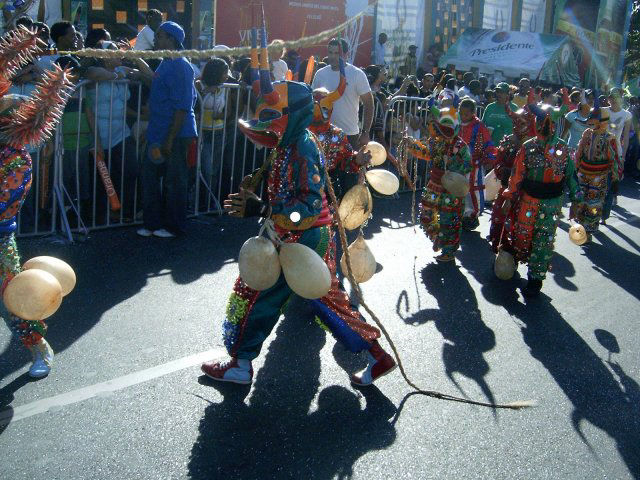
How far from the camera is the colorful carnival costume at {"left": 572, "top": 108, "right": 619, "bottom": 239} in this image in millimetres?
8547

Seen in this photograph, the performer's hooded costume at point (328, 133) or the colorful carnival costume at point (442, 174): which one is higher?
the performer's hooded costume at point (328, 133)

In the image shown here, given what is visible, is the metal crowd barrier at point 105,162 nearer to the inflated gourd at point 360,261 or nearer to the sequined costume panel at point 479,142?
the sequined costume panel at point 479,142

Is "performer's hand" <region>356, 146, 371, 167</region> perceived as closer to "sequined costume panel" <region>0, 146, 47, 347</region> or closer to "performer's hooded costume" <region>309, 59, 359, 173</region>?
"performer's hooded costume" <region>309, 59, 359, 173</region>

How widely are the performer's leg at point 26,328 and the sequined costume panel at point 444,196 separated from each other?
4.12 m

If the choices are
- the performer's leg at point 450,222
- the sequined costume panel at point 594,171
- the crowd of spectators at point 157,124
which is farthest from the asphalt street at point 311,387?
the sequined costume panel at point 594,171

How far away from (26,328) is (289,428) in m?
1.61

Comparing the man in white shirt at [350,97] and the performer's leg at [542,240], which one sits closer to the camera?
the performer's leg at [542,240]

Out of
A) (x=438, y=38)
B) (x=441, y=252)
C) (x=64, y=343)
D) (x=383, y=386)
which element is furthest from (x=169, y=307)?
Answer: (x=438, y=38)

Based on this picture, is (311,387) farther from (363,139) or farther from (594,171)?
(594,171)

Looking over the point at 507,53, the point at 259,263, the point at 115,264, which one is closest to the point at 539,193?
the point at 259,263

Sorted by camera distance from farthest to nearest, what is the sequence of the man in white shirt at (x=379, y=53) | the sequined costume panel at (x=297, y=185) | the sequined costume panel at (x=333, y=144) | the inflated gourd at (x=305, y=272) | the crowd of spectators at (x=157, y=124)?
the man in white shirt at (x=379, y=53), the crowd of spectators at (x=157, y=124), the sequined costume panel at (x=333, y=144), the sequined costume panel at (x=297, y=185), the inflated gourd at (x=305, y=272)

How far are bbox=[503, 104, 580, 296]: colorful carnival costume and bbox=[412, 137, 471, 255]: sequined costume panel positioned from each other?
2.07 feet

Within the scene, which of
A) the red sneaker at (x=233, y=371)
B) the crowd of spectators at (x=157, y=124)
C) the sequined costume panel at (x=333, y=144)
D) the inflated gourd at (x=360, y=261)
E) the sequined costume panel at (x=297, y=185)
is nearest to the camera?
the sequined costume panel at (x=297, y=185)

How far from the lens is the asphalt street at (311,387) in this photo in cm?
350
